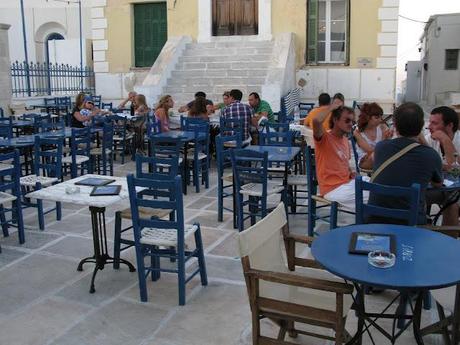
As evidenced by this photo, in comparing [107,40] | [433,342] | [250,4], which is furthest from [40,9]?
[433,342]

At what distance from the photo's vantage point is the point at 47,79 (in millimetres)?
16578

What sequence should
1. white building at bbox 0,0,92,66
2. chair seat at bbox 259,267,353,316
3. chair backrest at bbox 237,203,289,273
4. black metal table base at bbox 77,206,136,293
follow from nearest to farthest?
chair backrest at bbox 237,203,289,273 < chair seat at bbox 259,267,353,316 < black metal table base at bbox 77,206,136,293 < white building at bbox 0,0,92,66

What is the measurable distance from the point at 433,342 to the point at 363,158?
8.53 ft

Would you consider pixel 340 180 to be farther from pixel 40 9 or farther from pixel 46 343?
pixel 40 9

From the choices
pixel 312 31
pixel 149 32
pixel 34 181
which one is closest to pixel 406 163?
pixel 34 181

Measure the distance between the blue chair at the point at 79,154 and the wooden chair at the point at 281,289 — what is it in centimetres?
470

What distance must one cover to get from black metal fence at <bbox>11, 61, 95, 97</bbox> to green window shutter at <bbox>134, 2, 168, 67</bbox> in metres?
2.17

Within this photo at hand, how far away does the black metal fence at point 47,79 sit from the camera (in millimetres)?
15383

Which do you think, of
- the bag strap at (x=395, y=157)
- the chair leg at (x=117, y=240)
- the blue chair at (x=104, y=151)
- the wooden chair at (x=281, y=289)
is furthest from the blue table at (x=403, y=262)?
the blue chair at (x=104, y=151)

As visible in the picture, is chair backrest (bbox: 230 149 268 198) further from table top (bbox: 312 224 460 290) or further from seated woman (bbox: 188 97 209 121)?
seated woman (bbox: 188 97 209 121)

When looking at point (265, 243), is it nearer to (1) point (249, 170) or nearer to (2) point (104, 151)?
(1) point (249, 170)

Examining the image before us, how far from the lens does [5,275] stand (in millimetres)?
4805

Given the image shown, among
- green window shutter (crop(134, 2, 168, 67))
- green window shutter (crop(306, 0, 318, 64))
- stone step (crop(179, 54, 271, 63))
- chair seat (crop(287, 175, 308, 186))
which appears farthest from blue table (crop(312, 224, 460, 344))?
green window shutter (crop(134, 2, 168, 67))

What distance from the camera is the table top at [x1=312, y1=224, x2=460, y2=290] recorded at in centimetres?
253
